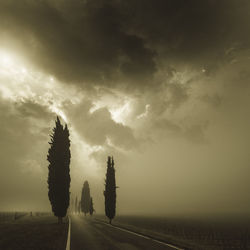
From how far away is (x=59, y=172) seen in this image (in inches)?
1334

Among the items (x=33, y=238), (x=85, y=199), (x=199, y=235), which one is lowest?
(x=199, y=235)

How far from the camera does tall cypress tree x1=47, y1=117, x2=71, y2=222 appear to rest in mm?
33312

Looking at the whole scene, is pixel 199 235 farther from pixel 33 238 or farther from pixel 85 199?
pixel 85 199

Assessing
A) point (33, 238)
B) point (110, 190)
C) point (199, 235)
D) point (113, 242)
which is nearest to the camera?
point (113, 242)

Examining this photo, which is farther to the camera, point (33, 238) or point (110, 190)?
point (110, 190)

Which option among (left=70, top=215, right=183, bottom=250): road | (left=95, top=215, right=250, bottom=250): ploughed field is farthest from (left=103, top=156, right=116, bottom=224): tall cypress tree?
(left=70, top=215, right=183, bottom=250): road

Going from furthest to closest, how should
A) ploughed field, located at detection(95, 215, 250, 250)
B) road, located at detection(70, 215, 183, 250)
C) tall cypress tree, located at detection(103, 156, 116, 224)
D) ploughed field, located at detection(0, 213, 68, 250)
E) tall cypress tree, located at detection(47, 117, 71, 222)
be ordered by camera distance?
tall cypress tree, located at detection(103, 156, 116, 224)
tall cypress tree, located at detection(47, 117, 71, 222)
ploughed field, located at detection(95, 215, 250, 250)
ploughed field, located at detection(0, 213, 68, 250)
road, located at detection(70, 215, 183, 250)

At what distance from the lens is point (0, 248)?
11.8 m

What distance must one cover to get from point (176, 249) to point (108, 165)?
3740 centimetres

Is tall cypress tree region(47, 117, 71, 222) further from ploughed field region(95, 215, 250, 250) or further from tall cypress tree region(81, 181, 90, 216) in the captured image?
tall cypress tree region(81, 181, 90, 216)

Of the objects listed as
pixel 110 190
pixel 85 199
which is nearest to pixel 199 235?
pixel 110 190

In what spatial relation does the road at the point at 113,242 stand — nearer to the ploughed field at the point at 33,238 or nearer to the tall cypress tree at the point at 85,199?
the ploughed field at the point at 33,238

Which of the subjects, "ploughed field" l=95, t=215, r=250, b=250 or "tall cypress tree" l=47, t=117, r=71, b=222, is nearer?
"ploughed field" l=95, t=215, r=250, b=250

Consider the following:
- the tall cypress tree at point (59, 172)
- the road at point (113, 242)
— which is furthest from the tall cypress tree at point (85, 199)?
the road at point (113, 242)
